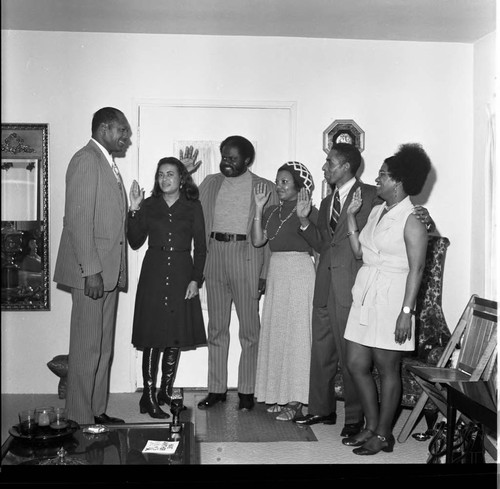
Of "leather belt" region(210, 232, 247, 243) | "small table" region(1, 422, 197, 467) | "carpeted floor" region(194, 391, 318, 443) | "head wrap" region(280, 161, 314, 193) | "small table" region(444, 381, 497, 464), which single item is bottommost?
"carpeted floor" region(194, 391, 318, 443)

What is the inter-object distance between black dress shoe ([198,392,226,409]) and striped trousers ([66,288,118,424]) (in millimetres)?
696

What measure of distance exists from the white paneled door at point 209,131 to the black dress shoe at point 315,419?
4.03 feet

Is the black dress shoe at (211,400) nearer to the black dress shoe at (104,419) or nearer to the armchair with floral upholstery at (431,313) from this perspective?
the black dress shoe at (104,419)

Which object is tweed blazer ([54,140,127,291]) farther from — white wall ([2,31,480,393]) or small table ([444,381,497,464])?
Result: small table ([444,381,497,464])

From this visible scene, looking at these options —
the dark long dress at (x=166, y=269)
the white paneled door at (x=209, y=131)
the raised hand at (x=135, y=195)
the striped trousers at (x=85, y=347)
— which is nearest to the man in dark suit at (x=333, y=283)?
the white paneled door at (x=209, y=131)

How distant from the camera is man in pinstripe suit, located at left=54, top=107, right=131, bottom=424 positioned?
366cm

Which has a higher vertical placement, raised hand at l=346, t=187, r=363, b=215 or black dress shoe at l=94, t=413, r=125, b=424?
raised hand at l=346, t=187, r=363, b=215

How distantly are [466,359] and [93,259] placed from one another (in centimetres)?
198

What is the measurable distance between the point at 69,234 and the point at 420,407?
6.63ft

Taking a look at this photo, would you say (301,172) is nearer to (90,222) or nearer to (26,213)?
(90,222)

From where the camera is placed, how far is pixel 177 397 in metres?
3.16

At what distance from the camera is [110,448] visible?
2879mm

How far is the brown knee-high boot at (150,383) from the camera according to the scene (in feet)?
13.3

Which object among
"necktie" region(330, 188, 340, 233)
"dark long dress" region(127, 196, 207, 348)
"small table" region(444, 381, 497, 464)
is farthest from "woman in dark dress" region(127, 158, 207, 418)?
"small table" region(444, 381, 497, 464)
